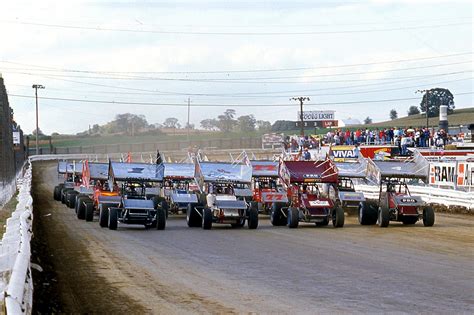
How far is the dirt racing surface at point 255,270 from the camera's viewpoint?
11109 millimetres

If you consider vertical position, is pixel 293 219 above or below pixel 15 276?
below

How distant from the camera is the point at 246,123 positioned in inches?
3263

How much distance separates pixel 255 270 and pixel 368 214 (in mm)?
11668

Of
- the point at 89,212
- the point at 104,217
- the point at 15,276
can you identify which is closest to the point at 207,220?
the point at 104,217

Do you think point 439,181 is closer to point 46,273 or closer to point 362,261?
point 362,261

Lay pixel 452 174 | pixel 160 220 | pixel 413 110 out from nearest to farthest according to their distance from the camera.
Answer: pixel 160 220 → pixel 452 174 → pixel 413 110

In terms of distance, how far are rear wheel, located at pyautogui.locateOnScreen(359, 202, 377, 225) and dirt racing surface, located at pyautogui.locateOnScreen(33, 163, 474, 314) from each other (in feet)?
2.59

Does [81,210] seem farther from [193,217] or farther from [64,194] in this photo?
[64,194]

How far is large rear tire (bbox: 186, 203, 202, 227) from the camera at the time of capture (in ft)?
83.6

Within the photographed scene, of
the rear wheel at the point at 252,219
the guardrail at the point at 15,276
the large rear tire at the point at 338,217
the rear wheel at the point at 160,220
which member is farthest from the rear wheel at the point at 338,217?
the guardrail at the point at 15,276

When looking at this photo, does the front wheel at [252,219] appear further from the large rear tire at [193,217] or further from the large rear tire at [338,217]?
the large rear tire at [338,217]

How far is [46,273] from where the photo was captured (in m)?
14.2

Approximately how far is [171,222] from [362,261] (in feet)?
41.0

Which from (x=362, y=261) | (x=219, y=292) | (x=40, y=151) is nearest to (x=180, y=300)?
(x=219, y=292)
